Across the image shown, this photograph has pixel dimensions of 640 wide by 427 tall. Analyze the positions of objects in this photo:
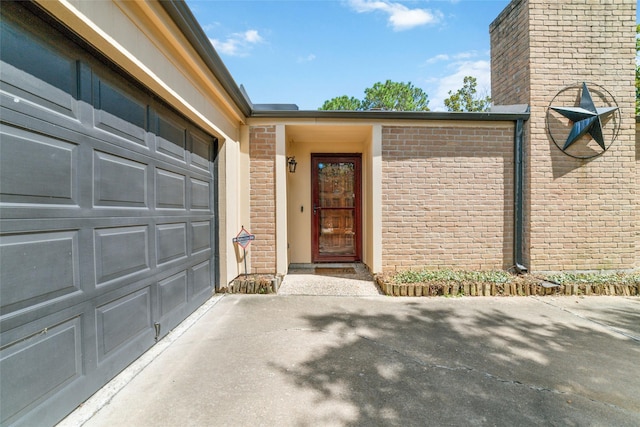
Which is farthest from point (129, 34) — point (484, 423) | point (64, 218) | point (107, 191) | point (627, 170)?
point (627, 170)

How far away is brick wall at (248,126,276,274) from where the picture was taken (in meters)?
4.47

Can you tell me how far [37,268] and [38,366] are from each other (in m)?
0.54

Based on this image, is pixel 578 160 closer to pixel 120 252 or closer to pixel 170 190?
pixel 170 190

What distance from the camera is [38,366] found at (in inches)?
57.9

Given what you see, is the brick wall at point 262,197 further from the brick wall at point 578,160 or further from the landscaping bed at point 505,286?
the brick wall at point 578,160

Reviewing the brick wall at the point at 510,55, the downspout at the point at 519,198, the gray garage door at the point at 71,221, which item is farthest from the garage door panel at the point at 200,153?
the brick wall at the point at 510,55

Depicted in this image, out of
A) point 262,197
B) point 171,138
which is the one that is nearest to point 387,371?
point 171,138

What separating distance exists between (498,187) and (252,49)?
20.5 ft

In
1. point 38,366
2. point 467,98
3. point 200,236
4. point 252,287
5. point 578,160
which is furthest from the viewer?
point 467,98

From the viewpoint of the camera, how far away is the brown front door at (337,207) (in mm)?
5812

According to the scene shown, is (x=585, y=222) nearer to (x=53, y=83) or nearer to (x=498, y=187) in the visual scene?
(x=498, y=187)

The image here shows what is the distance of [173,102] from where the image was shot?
8.91 ft

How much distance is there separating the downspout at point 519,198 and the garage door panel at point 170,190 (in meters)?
5.10

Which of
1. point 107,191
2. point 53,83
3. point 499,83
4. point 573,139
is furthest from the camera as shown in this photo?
point 499,83
